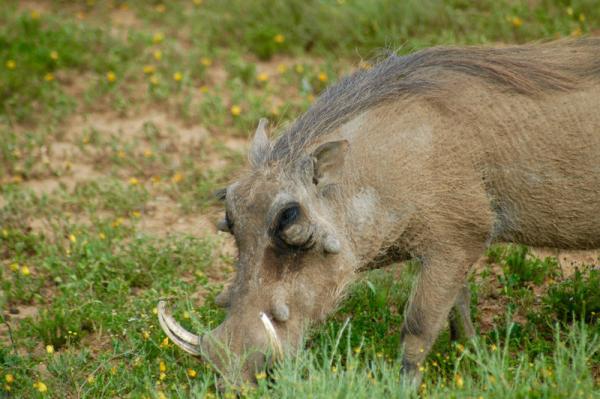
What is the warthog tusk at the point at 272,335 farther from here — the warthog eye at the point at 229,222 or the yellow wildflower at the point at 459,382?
the yellow wildflower at the point at 459,382

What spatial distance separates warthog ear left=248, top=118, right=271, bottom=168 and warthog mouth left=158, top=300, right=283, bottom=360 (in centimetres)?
76

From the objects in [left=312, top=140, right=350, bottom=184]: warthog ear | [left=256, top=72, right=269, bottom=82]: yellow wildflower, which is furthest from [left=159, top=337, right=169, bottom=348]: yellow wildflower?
[left=256, top=72, right=269, bottom=82]: yellow wildflower

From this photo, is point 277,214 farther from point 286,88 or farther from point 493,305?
point 286,88

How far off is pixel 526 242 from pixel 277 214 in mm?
1265

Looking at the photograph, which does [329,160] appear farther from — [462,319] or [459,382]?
[462,319]

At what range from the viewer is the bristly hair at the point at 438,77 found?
4301 millimetres

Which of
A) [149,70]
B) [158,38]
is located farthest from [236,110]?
[158,38]

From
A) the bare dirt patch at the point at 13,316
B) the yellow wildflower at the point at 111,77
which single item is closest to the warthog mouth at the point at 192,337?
the bare dirt patch at the point at 13,316

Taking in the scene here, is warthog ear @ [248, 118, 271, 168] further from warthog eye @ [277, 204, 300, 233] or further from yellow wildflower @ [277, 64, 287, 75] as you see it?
yellow wildflower @ [277, 64, 287, 75]

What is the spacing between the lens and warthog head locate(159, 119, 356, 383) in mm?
3832

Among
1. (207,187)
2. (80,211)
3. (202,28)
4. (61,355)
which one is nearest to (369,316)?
(61,355)

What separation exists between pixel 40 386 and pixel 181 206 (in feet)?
7.54

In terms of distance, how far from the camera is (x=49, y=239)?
6078 mm

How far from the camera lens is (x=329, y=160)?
409 cm
